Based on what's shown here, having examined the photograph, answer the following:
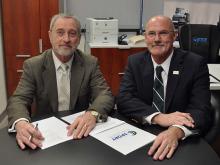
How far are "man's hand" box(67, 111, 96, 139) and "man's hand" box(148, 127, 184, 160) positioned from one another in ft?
1.15

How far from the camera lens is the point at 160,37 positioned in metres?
1.90

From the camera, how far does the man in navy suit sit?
163 centimetres

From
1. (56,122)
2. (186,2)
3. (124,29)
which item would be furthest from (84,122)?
(186,2)

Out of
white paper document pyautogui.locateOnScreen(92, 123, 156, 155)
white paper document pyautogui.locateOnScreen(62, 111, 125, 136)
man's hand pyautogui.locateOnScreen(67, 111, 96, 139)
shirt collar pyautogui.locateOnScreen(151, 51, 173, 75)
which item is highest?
shirt collar pyautogui.locateOnScreen(151, 51, 173, 75)

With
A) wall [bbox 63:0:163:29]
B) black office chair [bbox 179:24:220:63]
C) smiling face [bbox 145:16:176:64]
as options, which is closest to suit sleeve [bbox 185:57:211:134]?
smiling face [bbox 145:16:176:64]

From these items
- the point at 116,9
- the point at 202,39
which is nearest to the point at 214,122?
the point at 202,39

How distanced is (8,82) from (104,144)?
8.84ft

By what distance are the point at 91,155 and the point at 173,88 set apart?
2.67ft

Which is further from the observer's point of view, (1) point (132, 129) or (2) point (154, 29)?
(2) point (154, 29)

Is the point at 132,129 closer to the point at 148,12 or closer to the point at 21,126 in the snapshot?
the point at 21,126

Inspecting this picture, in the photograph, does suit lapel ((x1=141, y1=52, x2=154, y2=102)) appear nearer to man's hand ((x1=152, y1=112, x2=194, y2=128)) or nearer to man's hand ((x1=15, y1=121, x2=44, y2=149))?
man's hand ((x1=152, y1=112, x2=194, y2=128))

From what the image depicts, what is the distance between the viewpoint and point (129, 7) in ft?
14.1

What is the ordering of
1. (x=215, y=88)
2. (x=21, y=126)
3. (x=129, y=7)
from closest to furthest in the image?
(x=21, y=126) → (x=215, y=88) → (x=129, y=7)

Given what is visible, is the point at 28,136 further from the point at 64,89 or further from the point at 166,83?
the point at 166,83
